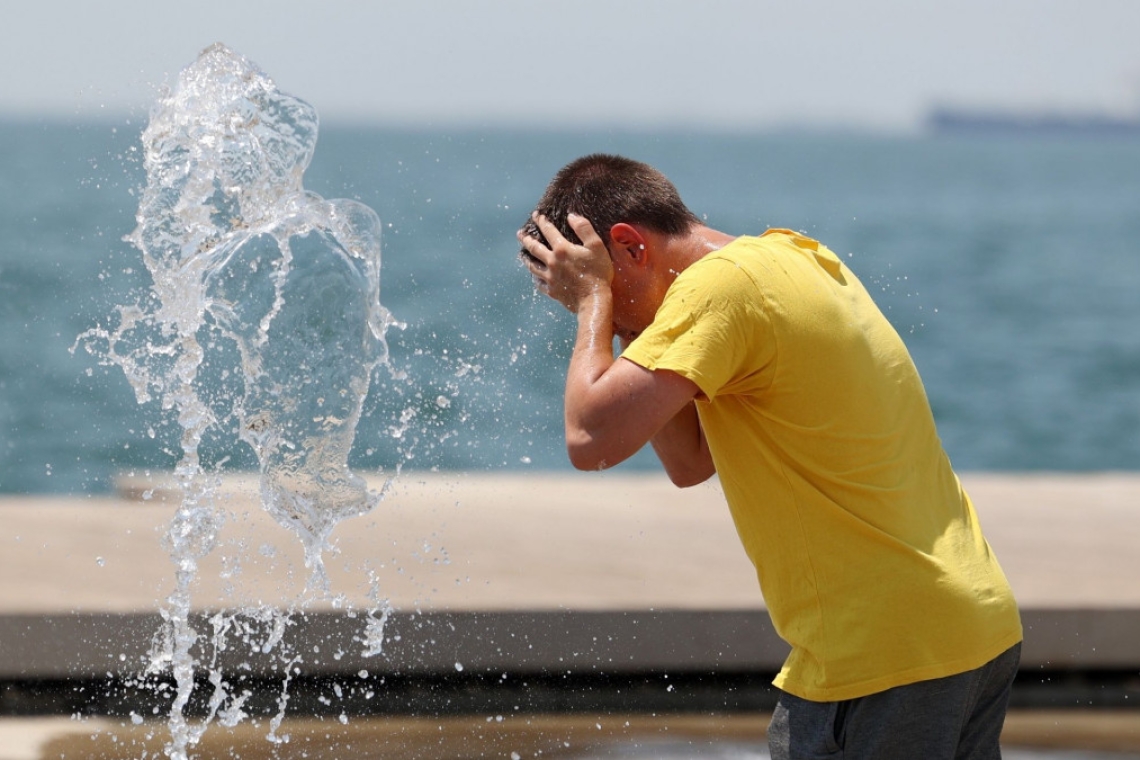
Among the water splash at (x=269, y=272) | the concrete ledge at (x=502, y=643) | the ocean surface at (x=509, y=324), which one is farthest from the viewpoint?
the ocean surface at (x=509, y=324)

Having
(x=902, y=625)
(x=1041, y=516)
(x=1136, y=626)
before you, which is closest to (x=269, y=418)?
(x=902, y=625)

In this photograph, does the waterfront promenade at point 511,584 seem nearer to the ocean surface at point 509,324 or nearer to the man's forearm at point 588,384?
the ocean surface at point 509,324

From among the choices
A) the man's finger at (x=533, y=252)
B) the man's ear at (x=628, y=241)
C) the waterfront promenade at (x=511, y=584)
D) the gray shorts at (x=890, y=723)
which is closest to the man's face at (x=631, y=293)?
the man's ear at (x=628, y=241)

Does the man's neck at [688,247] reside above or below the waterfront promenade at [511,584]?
above

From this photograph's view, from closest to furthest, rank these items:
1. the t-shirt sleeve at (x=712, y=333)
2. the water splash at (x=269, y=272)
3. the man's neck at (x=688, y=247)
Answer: the t-shirt sleeve at (x=712, y=333) → the man's neck at (x=688, y=247) → the water splash at (x=269, y=272)

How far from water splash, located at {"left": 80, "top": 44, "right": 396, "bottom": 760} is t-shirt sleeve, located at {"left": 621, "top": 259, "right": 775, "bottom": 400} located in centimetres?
130

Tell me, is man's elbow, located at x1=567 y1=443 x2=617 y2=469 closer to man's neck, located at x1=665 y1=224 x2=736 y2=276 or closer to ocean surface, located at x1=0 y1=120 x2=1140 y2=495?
man's neck, located at x1=665 y1=224 x2=736 y2=276

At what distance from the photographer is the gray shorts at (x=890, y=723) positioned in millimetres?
2223

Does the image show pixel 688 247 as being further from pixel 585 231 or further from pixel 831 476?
pixel 831 476

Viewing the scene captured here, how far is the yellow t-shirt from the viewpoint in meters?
2.21

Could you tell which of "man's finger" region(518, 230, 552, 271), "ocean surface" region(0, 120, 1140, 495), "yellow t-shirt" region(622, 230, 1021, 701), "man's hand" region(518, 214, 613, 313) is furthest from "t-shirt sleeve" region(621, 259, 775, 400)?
"ocean surface" region(0, 120, 1140, 495)

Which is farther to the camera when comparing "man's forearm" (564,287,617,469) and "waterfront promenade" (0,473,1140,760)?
"waterfront promenade" (0,473,1140,760)

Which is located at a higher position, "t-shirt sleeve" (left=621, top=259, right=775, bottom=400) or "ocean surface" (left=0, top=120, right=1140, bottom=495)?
"t-shirt sleeve" (left=621, top=259, right=775, bottom=400)

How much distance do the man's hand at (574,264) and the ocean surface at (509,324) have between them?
2.00 feet
